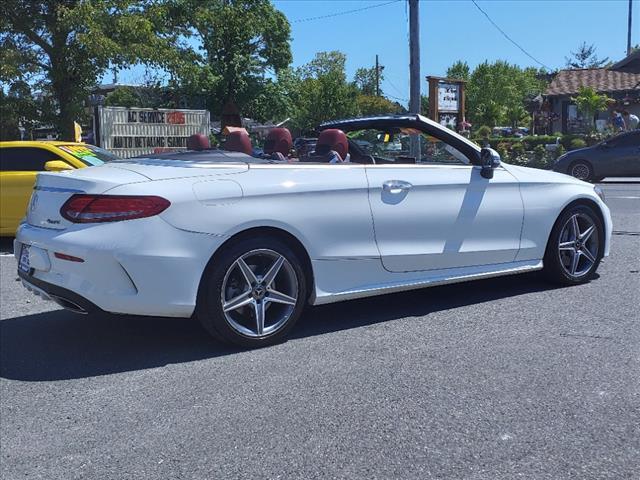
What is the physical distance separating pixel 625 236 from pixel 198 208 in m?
6.62

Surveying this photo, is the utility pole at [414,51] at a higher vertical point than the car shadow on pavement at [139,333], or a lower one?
higher

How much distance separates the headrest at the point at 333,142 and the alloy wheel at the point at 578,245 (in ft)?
6.70

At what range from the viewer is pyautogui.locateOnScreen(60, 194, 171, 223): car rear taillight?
4.24m

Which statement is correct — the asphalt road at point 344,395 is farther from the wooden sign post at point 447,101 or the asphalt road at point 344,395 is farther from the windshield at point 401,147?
the wooden sign post at point 447,101

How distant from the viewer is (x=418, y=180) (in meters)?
5.19

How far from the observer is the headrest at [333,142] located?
565cm

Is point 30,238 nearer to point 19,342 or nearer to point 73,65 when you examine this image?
point 19,342

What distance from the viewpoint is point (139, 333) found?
5.16 meters

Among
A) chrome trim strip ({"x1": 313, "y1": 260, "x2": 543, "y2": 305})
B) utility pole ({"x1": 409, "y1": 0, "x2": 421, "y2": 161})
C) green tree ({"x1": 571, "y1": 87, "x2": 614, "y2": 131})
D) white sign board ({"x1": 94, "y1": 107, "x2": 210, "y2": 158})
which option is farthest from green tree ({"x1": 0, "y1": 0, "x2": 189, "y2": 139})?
green tree ({"x1": 571, "y1": 87, "x2": 614, "y2": 131})

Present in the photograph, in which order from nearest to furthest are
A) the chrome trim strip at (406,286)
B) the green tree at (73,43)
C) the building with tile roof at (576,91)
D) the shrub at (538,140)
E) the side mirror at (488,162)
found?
1. the chrome trim strip at (406,286)
2. the side mirror at (488,162)
3. the green tree at (73,43)
4. the shrub at (538,140)
5. the building with tile roof at (576,91)

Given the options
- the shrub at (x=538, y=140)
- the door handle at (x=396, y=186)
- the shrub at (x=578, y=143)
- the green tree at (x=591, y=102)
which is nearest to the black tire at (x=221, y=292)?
the door handle at (x=396, y=186)

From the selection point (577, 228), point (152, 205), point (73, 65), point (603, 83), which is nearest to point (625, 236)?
point (577, 228)

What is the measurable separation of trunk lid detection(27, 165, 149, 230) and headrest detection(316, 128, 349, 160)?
5.60ft

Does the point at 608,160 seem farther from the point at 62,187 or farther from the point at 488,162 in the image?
the point at 62,187
